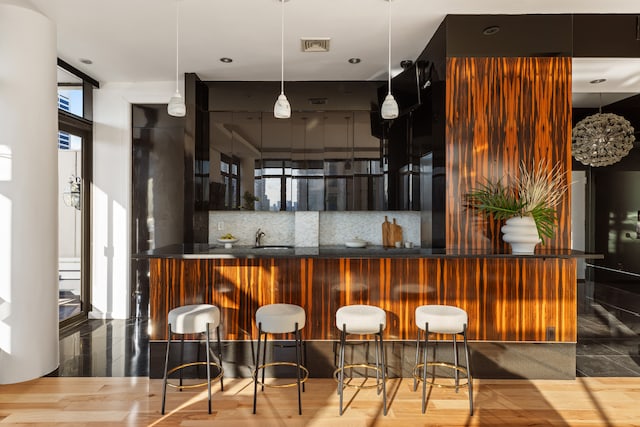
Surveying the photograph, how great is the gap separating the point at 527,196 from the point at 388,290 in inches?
54.9

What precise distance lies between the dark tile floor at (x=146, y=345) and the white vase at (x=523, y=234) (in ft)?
4.27

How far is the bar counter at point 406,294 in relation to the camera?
130 inches

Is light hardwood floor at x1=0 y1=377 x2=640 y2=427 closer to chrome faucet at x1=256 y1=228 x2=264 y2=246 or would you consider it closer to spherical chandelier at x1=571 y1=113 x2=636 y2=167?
chrome faucet at x1=256 y1=228 x2=264 y2=246

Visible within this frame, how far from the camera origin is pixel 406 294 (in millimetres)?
3303

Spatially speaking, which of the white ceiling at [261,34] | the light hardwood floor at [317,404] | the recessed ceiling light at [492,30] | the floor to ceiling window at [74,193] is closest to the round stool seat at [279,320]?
the light hardwood floor at [317,404]

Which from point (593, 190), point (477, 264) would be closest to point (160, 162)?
point (477, 264)

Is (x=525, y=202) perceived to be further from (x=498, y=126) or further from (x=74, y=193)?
(x=74, y=193)

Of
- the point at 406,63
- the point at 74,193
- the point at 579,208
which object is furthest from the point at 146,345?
the point at 579,208

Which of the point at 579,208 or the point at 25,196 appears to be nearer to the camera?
the point at 25,196

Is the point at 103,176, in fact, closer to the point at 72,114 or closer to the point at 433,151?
the point at 72,114

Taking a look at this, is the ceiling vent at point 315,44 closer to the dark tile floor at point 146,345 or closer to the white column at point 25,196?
the white column at point 25,196

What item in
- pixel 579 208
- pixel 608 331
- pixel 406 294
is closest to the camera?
pixel 406 294

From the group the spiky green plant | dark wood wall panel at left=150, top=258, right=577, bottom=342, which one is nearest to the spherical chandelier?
the spiky green plant

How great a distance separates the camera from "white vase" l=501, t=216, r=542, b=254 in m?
3.16
